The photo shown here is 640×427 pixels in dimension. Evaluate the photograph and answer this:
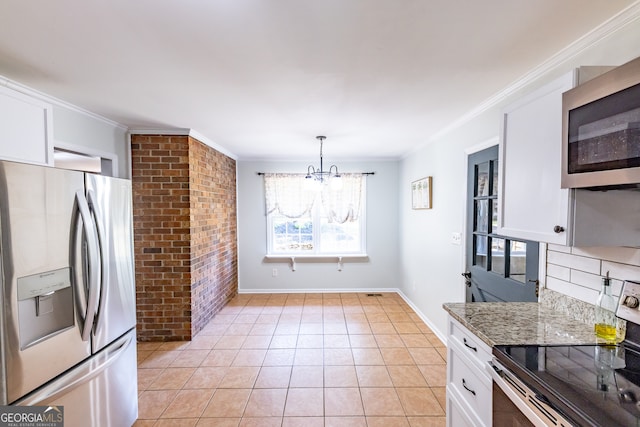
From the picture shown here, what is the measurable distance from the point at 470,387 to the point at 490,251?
1.18 meters

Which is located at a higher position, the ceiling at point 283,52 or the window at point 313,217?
the ceiling at point 283,52

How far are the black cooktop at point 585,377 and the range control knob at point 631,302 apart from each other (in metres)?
0.17

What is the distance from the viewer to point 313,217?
15.7 feet

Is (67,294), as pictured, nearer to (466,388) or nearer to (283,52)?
(283,52)

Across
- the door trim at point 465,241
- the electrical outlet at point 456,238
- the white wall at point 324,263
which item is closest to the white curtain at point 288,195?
the white wall at point 324,263

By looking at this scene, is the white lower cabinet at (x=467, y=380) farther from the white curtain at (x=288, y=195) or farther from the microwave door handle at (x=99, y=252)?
the white curtain at (x=288, y=195)

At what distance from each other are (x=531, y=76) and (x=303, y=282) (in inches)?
158

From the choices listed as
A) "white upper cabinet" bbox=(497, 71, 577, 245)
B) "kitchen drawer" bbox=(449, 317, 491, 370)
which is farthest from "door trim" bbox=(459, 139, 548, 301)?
"kitchen drawer" bbox=(449, 317, 491, 370)

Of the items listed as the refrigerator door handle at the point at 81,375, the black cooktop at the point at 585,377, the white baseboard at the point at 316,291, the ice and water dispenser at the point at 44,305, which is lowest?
the white baseboard at the point at 316,291

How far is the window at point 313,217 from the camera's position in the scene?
4.66m

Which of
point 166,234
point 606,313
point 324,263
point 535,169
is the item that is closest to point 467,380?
point 606,313

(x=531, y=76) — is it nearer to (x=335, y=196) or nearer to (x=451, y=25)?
(x=451, y=25)

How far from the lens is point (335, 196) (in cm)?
469

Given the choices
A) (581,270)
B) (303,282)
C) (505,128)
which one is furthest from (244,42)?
(303,282)
